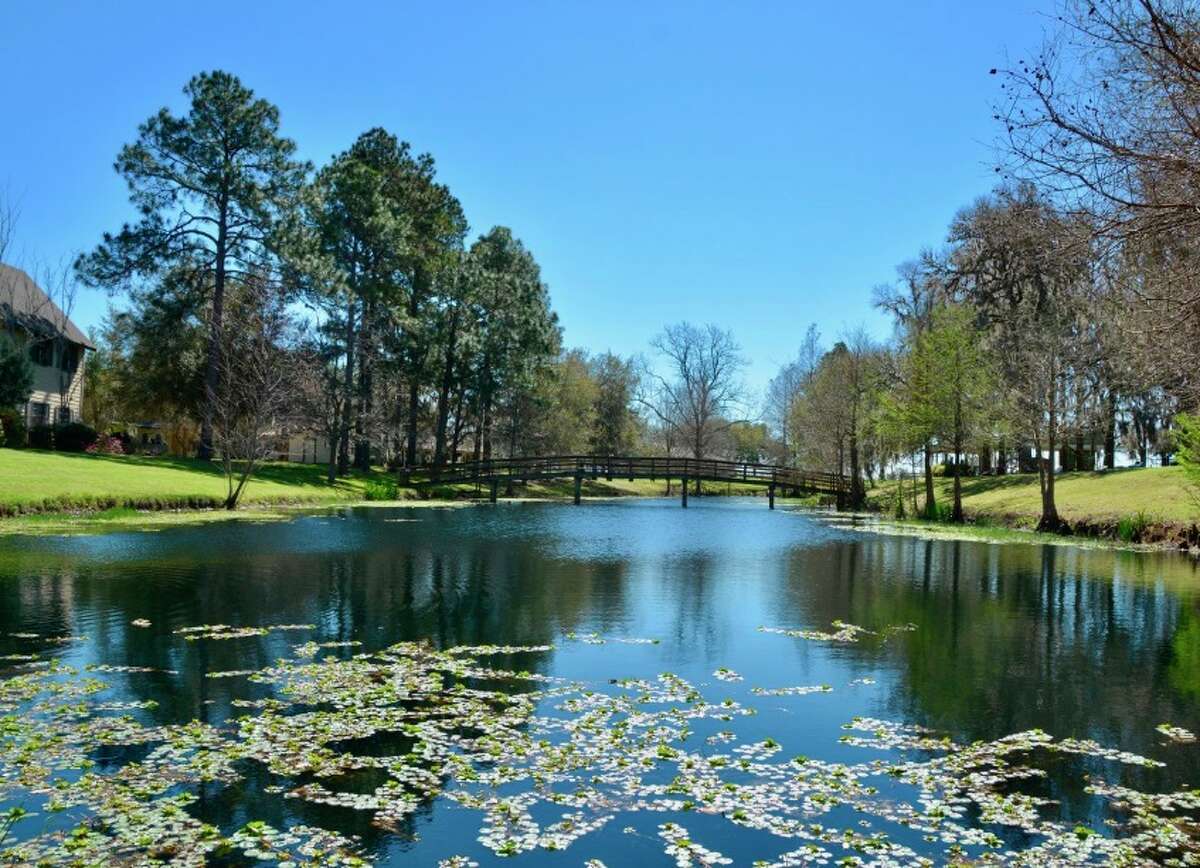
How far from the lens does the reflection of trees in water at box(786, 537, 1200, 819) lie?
35.5 ft

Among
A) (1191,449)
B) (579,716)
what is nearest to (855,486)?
(1191,449)

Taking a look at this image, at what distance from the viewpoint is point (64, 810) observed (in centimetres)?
733

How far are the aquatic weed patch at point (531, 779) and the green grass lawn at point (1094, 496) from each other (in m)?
24.7

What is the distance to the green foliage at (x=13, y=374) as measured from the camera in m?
42.6

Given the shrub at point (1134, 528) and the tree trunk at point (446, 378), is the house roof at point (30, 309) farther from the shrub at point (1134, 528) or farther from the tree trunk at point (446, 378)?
the shrub at point (1134, 528)

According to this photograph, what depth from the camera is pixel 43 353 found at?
5153cm

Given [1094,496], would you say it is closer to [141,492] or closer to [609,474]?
[609,474]

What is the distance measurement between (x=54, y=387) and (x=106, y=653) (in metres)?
46.2

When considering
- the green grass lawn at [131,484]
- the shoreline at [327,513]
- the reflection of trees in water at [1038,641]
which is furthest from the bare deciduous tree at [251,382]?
the reflection of trees in water at [1038,641]

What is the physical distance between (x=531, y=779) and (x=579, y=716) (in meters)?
2.12

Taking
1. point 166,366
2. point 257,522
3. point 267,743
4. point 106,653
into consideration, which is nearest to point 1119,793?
point 267,743

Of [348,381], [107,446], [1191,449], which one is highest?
[348,381]

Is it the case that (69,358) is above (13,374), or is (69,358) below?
above

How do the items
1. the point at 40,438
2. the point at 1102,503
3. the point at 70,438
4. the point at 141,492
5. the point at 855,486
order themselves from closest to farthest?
the point at 141,492 → the point at 1102,503 → the point at 40,438 → the point at 70,438 → the point at 855,486
